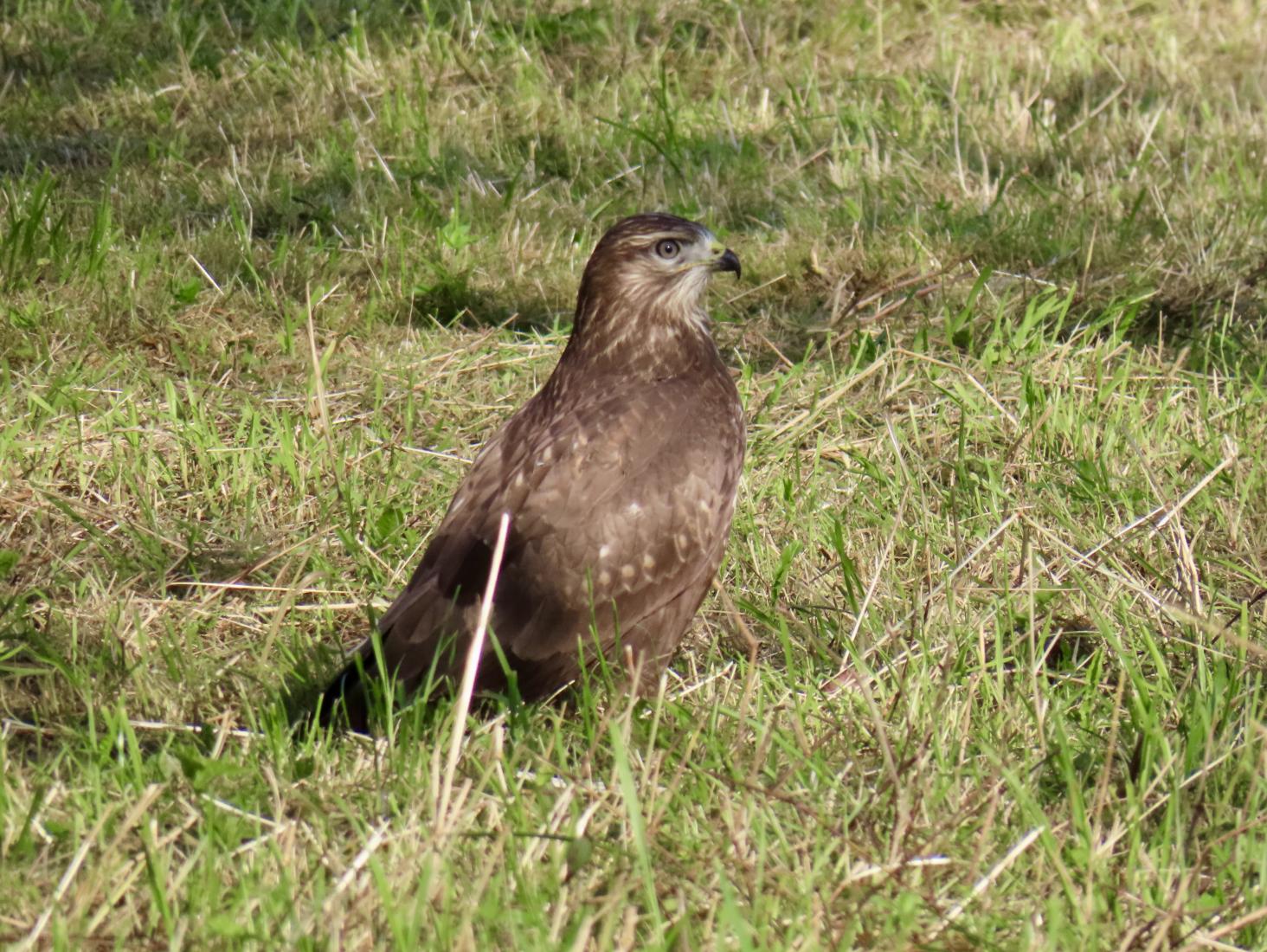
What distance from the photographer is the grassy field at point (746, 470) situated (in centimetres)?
300

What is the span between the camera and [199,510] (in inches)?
188

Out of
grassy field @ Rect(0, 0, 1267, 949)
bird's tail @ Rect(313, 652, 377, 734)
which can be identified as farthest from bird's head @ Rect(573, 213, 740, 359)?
bird's tail @ Rect(313, 652, 377, 734)

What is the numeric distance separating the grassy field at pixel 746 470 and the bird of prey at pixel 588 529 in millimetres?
162

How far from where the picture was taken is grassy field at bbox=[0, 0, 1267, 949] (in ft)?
9.85

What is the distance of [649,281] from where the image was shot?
4539 millimetres

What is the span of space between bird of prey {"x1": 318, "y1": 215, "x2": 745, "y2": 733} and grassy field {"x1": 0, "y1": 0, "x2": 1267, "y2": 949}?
0.53 ft

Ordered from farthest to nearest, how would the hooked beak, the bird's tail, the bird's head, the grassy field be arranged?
the hooked beak
the bird's head
the bird's tail
the grassy field

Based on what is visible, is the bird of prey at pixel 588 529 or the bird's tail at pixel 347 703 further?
the bird of prey at pixel 588 529

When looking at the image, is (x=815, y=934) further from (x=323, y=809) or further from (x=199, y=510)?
(x=199, y=510)

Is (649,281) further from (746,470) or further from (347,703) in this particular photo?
(347,703)

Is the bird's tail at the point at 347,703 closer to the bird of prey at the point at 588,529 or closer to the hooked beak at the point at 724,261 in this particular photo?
the bird of prey at the point at 588,529

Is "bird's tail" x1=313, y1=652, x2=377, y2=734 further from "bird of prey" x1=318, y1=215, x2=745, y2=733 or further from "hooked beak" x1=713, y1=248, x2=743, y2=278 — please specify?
"hooked beak" x1=713, y1=248, x2=743, y2=278

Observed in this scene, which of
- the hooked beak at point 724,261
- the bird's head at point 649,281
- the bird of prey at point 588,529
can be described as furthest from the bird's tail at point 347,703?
the hooked beak at point 724,261

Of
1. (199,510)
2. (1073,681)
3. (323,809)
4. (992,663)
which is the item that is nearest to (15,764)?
(323,809)
